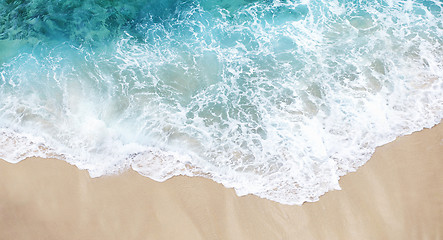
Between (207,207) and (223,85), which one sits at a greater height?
(223,85)

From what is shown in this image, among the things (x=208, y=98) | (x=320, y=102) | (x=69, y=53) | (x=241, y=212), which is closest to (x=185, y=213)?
(x=241, y=212)

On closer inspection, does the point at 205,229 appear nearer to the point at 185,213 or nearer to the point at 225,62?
the point at 185,213

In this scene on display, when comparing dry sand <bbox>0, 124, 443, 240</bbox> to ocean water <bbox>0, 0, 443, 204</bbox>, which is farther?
ocean water <bbox>0, 0, 443, 204</bbox>

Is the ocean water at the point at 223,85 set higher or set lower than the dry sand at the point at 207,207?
higher

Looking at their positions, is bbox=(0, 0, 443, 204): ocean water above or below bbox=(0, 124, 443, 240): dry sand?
above

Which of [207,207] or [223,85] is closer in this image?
[207,207]
